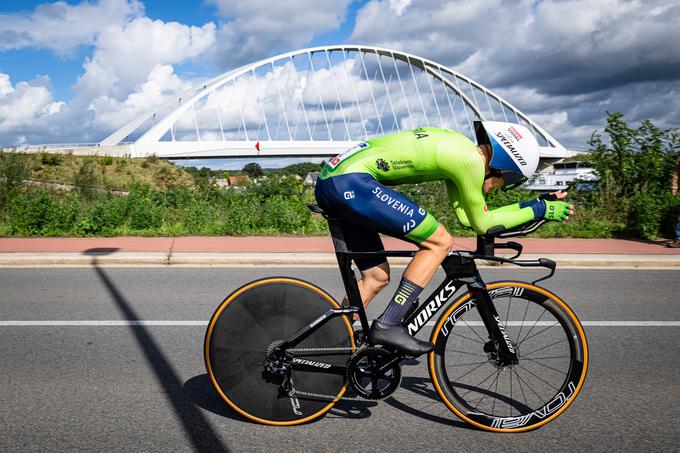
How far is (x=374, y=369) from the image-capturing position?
321cm

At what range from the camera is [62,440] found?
122 inches

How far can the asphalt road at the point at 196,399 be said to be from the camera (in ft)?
10.3

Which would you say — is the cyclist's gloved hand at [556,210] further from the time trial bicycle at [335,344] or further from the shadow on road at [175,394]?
the shadow on road at [175,394]

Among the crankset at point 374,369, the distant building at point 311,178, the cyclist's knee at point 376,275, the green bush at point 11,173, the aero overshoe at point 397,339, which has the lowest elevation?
the crankset at point 374,369

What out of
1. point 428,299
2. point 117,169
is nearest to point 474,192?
point 428,299

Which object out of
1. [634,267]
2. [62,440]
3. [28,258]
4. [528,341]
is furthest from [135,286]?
[634,267]

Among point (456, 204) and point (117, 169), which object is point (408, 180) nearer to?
point (456, 204)

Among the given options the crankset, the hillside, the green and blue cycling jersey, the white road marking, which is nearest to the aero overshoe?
the crankset

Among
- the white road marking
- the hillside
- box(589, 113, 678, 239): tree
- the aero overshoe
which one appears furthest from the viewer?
the hillside

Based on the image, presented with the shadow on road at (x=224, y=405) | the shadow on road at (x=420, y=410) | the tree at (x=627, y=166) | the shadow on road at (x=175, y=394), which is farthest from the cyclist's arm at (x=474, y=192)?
the tree at (x=627, y=166)

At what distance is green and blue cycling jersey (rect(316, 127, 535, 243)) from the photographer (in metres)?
2.98

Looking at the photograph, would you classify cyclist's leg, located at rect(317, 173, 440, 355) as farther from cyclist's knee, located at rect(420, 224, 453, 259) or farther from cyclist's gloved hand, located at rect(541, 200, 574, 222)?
cyclist's gloved hand, located at rect(541, 200, 574, 222)

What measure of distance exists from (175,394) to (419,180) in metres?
2.15

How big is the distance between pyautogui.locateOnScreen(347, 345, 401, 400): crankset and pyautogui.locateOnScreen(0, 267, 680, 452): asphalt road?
0.81 ft
